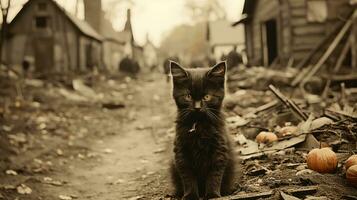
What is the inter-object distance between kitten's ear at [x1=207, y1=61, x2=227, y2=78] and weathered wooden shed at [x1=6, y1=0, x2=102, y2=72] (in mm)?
26438

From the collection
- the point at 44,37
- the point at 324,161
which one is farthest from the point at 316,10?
the point at 44,37

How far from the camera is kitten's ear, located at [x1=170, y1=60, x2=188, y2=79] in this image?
14.0 ft

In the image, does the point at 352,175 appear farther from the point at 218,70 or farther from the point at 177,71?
the point at 177,71

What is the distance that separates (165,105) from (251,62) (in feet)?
23.9

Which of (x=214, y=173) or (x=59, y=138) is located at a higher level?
(x=214, y=173)

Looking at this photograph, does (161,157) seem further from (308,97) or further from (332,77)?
(332,77)

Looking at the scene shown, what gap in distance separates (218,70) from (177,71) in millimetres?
461

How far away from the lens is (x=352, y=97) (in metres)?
10.2

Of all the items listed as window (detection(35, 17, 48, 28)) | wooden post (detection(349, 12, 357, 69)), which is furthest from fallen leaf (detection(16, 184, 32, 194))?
window (detection(35, 17, 48, 28))

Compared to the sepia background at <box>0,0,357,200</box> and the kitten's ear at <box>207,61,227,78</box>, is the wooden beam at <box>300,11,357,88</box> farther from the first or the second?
the kitten's ear at <box>207,61,227,78</box>

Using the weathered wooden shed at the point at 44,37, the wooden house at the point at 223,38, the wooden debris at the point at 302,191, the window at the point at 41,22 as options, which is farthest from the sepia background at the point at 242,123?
the wooden house at the point at 223,38

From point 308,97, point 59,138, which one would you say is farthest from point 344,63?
point 59,138

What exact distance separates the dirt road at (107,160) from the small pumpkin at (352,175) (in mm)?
2413

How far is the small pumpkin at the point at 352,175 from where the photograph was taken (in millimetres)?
4145
